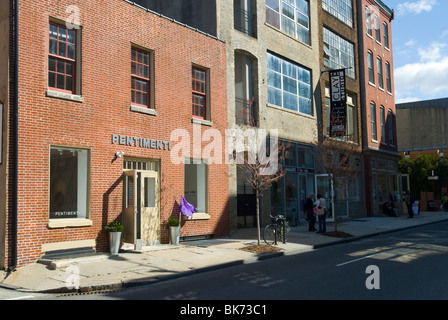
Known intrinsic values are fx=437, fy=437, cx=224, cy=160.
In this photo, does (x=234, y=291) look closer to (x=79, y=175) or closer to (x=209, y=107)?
(x=79, y=175)

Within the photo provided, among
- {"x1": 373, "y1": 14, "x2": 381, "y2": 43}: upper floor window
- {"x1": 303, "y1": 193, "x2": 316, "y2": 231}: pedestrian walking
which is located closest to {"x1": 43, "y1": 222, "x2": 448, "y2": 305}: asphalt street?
{"x1": 303, "y1": 193, "x2": 316, "y2": 231}: pedestrian walking

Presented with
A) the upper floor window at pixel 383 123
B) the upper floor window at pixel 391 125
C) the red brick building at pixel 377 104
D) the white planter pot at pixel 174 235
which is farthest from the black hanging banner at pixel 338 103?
the white planter pot at pixel 174 235

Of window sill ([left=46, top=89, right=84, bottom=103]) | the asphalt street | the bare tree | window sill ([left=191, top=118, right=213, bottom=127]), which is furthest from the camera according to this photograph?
window sill ([left=191, top=118, right=213, bottom=127])

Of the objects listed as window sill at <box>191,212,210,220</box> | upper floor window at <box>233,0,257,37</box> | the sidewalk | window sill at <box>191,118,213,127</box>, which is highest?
upper floor window at <box>233,0,257,37</box>

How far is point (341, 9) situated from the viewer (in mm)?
28484

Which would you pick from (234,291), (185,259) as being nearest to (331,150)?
(185,259)

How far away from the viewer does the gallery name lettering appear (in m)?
13.5

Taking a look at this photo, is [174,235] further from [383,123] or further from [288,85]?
[383,123]

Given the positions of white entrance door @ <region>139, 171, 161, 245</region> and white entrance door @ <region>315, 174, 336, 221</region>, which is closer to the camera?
white entrance door @ <region>139, 171, 161, 245</region>

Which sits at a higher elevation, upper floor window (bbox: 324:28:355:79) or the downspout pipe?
upper floor window (bbox: 324:28:355:79)

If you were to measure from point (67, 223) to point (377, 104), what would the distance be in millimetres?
25641

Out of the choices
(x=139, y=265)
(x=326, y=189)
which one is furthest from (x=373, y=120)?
(x=139, y=265)

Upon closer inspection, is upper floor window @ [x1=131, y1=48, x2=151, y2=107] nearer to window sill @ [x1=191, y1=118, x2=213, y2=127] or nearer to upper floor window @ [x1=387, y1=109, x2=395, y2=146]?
window sill @ [x1=191, y1=118, x2=213, y2=127]

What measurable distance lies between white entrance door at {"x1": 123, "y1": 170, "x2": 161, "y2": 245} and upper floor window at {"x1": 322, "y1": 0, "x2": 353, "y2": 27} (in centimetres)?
1783
